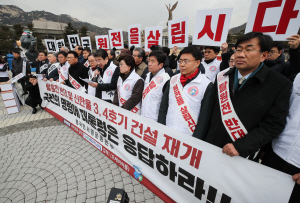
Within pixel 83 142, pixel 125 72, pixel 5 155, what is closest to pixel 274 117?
pixel 125 72

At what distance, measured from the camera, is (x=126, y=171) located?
8.42 feet

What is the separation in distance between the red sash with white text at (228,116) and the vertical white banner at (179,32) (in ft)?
6.57

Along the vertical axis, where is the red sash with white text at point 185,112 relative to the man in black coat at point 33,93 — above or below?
above

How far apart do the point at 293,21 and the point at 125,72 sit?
8.32 ft

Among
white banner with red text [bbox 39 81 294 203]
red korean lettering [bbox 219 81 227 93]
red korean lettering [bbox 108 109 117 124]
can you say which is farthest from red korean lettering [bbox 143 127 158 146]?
red korean lettering [bbox 219 81 227 93]

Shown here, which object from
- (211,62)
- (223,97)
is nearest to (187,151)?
(223,97)

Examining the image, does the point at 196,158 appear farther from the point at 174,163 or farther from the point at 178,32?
the point at 178,32

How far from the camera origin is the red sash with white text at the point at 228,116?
148cm

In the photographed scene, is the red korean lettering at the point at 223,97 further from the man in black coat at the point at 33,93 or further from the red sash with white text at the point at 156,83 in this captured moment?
the man in black coat at the point at 33,93

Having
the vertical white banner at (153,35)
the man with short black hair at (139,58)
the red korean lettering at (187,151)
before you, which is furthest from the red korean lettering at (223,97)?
the vertical white banner at (153,35)

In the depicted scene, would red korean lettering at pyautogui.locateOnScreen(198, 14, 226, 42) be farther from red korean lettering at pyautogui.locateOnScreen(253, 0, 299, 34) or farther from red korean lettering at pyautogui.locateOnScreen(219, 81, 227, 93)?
red korean lettering at pyautogui.locateOnScreen(219, 81, 227, 93)

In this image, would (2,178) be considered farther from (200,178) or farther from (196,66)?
(196,66)

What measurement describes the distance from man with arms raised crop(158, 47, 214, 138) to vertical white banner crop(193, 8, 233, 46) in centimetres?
94

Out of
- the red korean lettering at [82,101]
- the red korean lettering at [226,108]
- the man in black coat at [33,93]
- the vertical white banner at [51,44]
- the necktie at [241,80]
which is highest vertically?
the vertical white banner at [51,44]
